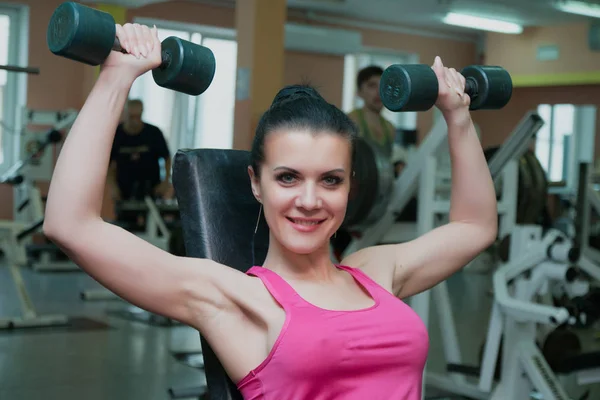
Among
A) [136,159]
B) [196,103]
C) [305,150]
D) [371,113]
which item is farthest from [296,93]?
[196,103]

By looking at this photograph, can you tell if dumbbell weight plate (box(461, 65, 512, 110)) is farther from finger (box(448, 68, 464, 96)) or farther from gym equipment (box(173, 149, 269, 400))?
gym equipment (box(173, 149, 269, 400))

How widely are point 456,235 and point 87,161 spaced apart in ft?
2.22

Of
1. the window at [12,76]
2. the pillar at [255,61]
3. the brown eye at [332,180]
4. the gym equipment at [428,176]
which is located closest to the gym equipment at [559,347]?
the gym equipment at [428,176]

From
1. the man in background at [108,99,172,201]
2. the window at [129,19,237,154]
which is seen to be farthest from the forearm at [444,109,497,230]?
the window at [129,19,237,154]

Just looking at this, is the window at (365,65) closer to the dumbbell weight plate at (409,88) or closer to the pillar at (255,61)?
the pillar at (255,61)

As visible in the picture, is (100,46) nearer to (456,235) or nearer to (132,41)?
(132,41)

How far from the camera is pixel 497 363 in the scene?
3127 mm

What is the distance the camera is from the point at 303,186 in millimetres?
1257

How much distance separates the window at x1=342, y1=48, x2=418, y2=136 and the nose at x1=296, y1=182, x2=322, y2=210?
8.45m

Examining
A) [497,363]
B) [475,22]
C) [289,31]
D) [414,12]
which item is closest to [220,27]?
[289,31]

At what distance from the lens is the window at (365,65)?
999cm

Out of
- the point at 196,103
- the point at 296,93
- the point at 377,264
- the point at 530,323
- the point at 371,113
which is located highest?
the point at 196,103

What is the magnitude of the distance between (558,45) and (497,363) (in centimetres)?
753

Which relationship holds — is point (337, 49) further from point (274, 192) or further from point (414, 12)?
point (274, 192)
